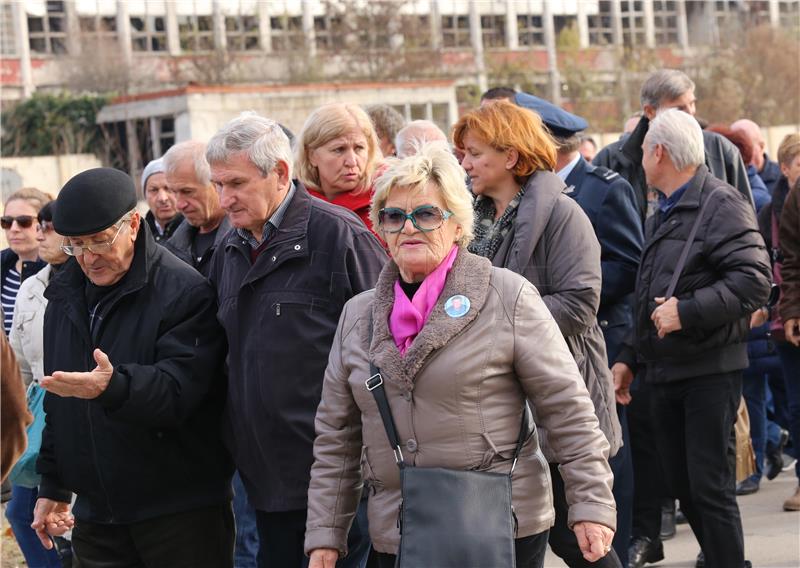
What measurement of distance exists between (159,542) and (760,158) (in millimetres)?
6985

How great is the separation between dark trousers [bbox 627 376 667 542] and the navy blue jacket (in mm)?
623

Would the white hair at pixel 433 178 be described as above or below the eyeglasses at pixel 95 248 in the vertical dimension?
above

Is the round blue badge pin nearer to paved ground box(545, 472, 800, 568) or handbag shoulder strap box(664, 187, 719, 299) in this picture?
handbag shoulder strap box(664, 187, 719, 299)

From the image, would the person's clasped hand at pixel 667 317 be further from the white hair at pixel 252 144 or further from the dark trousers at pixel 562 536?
the white hair at pixel 252 144

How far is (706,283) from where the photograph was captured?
19.5 feet

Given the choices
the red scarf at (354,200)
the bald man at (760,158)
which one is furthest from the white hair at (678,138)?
the bald man at (760,158)

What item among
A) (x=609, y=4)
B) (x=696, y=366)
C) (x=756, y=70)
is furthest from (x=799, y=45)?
(x=696, y=366)

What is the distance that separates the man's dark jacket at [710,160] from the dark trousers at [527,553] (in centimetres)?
348

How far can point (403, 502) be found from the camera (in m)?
3.82

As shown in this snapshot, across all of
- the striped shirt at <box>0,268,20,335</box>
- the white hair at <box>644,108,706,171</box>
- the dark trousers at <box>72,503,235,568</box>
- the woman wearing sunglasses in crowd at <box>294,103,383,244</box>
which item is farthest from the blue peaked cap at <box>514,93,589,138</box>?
the striped shirt at <box>0,268,20,335</box>

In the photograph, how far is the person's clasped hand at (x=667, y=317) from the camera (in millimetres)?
5836

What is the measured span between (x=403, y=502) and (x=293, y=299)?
1080 mm

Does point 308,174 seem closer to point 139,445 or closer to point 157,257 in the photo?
point 157,257

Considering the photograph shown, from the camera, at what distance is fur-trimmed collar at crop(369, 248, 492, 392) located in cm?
383
